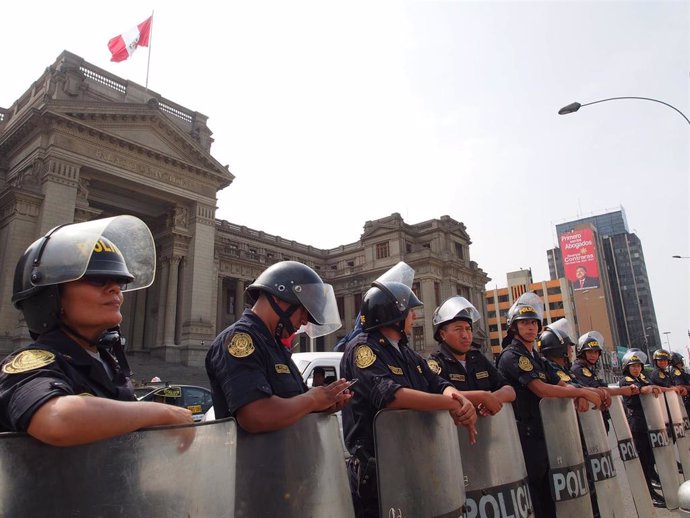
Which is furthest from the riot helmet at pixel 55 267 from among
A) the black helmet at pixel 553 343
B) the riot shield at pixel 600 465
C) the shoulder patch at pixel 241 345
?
the black helmet at pixel 553 343

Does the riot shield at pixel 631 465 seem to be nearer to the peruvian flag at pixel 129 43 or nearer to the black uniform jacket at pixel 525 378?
the black uniform jacket at pixel 525 378

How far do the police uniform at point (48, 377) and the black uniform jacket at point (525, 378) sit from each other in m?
3.25

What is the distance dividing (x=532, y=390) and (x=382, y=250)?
45.5 m

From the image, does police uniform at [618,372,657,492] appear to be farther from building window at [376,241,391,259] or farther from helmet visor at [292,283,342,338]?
building window at [376,241,391,259]

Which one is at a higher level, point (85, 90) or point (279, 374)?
point (85, 90)

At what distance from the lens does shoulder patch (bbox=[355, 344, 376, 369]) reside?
295 cm

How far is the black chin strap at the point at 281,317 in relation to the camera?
105 inches

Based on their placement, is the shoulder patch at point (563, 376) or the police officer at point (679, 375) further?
the police officer at point (679, 375)

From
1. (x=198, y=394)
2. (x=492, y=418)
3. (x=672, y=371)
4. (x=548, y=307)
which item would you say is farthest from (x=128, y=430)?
(x=548, y=307)

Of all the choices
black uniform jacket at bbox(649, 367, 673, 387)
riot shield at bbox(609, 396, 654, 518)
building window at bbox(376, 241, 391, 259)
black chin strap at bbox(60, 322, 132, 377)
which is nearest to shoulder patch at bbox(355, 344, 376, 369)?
black chin strap at bbox(60, 322, 132, 377)

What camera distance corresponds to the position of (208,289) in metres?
28.4

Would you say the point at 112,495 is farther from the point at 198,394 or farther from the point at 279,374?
the point at 198,394

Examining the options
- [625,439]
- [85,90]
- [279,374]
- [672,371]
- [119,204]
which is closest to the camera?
[279,374]

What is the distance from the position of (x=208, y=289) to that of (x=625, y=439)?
85.3 ft
